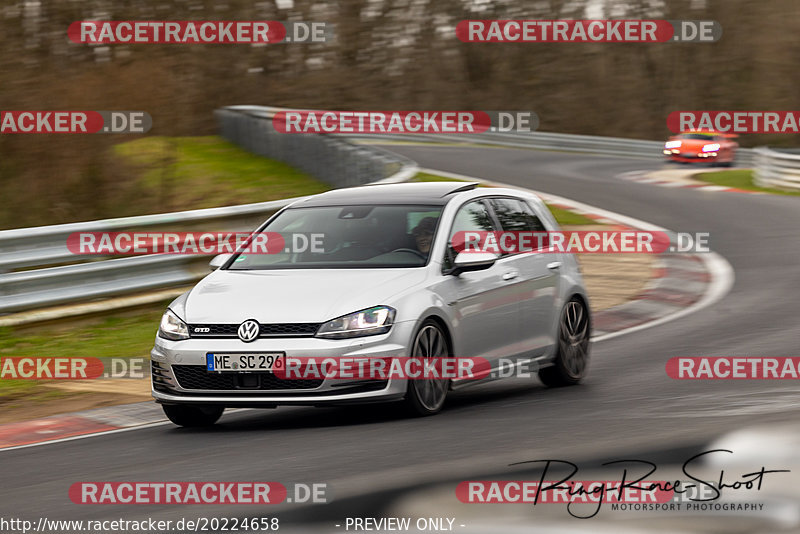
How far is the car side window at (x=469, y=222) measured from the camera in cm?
924

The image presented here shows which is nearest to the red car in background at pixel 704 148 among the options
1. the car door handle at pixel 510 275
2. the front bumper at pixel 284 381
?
the car door handle at pixel 510 275

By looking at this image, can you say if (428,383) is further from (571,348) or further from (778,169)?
(778,169)

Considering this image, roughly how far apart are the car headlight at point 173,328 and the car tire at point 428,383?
4.83 ft

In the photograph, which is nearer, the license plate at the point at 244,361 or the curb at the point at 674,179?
the license plate at the point at 244,361

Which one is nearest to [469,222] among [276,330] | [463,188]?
[463,188]

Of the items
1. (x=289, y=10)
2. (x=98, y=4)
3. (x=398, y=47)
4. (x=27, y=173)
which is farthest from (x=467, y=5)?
(x=27, y=173)

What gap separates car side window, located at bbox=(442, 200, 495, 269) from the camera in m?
9.24

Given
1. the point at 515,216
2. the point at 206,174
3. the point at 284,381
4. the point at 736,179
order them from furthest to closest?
the point at 736,179 → the point at 206,174 → the point at 515,216 → the point at 284,381

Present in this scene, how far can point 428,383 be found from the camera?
8.67m

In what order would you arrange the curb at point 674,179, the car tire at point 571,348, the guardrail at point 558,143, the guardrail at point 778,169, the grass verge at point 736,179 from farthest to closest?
the guardrail at point 558,143, the grass verge at point 736,179, the guardrail at point 778,169, the curb at point 674,179, the car tire at point 571,348

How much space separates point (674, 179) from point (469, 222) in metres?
24.1

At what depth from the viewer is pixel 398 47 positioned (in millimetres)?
60781

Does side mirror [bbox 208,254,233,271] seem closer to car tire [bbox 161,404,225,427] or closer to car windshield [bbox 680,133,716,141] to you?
car tire [bbox 161,404,225,427]

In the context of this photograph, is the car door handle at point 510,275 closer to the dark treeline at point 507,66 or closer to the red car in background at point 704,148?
the dark treeline at point 507,66
